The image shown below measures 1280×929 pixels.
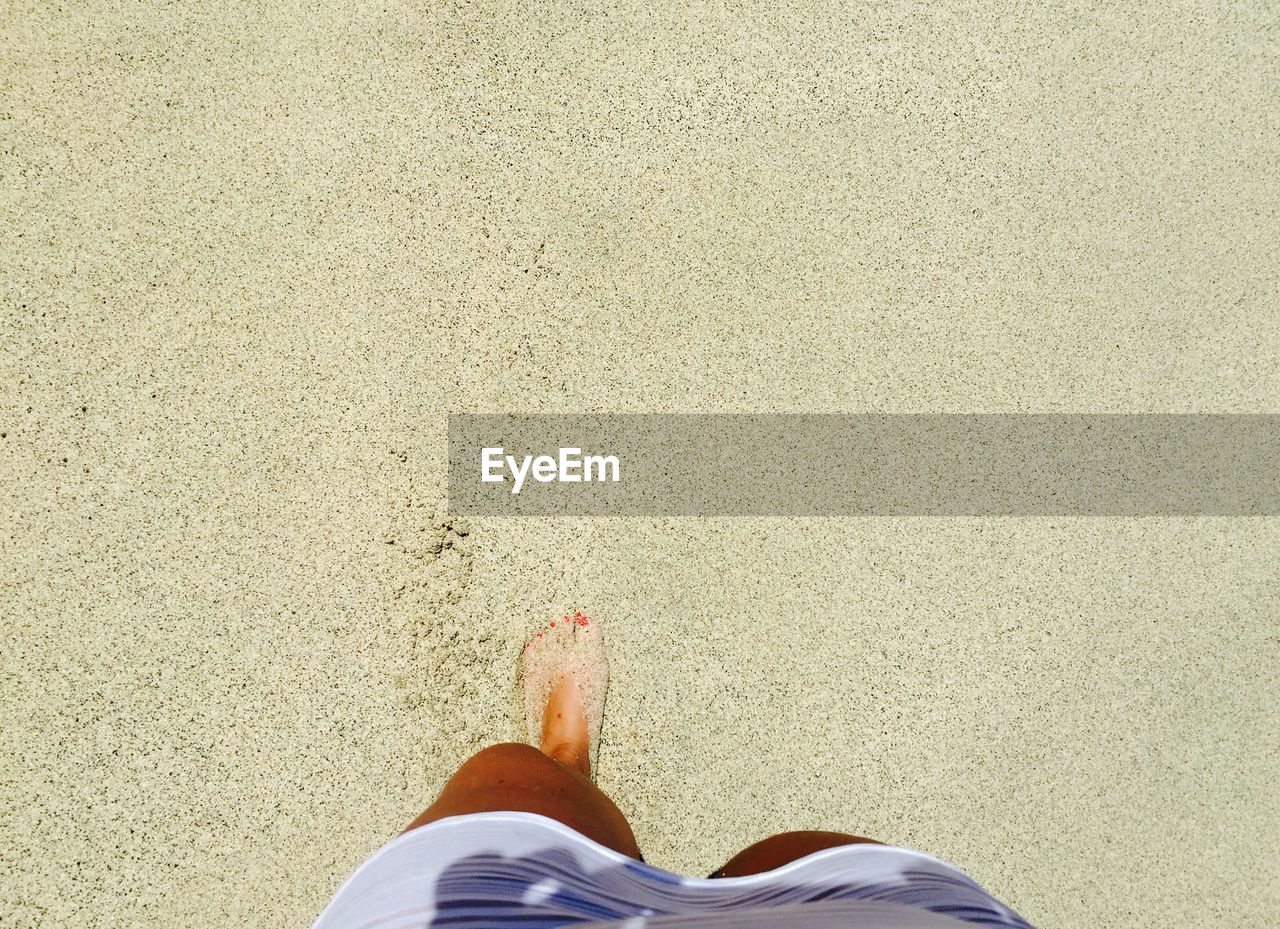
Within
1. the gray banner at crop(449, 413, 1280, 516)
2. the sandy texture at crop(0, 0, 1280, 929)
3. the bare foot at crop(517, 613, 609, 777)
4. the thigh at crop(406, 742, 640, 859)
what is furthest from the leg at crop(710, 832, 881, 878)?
the gray banner at crop(449, 413, 1280, 516)

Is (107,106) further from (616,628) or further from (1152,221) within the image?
(1152,221)

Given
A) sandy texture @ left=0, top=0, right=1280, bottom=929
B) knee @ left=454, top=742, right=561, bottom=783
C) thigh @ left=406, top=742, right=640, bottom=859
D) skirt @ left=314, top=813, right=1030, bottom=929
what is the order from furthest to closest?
sandy texture @ left=0, top=0, right=1280, bottom=929 → knee @ left=454, top=742, right=561, bottom=783 → thigh @ left=406, top=742, right=640, bottom=859 → skirt @ left=314, top=813, right=1030, bottom=929

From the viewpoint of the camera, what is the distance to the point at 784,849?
157cm

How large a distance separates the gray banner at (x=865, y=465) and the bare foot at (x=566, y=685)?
0.35m

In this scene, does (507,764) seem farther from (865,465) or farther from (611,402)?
(865,465)

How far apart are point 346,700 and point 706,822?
106cm

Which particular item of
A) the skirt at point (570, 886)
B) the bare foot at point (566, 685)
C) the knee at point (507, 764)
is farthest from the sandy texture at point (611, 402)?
the skirt at point (570, 886)

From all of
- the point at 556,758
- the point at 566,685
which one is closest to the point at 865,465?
the point at 566,685

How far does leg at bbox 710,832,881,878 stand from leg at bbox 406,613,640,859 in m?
0.25

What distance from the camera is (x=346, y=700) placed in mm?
2043

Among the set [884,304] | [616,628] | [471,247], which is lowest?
[616,628]

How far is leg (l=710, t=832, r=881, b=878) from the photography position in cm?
152

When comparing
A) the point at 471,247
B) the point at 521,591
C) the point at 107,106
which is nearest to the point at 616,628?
the point at 521,591

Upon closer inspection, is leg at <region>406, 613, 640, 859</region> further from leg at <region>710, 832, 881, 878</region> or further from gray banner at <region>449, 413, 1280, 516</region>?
gray banner at <region>449, 413, 1280, 516</region>
